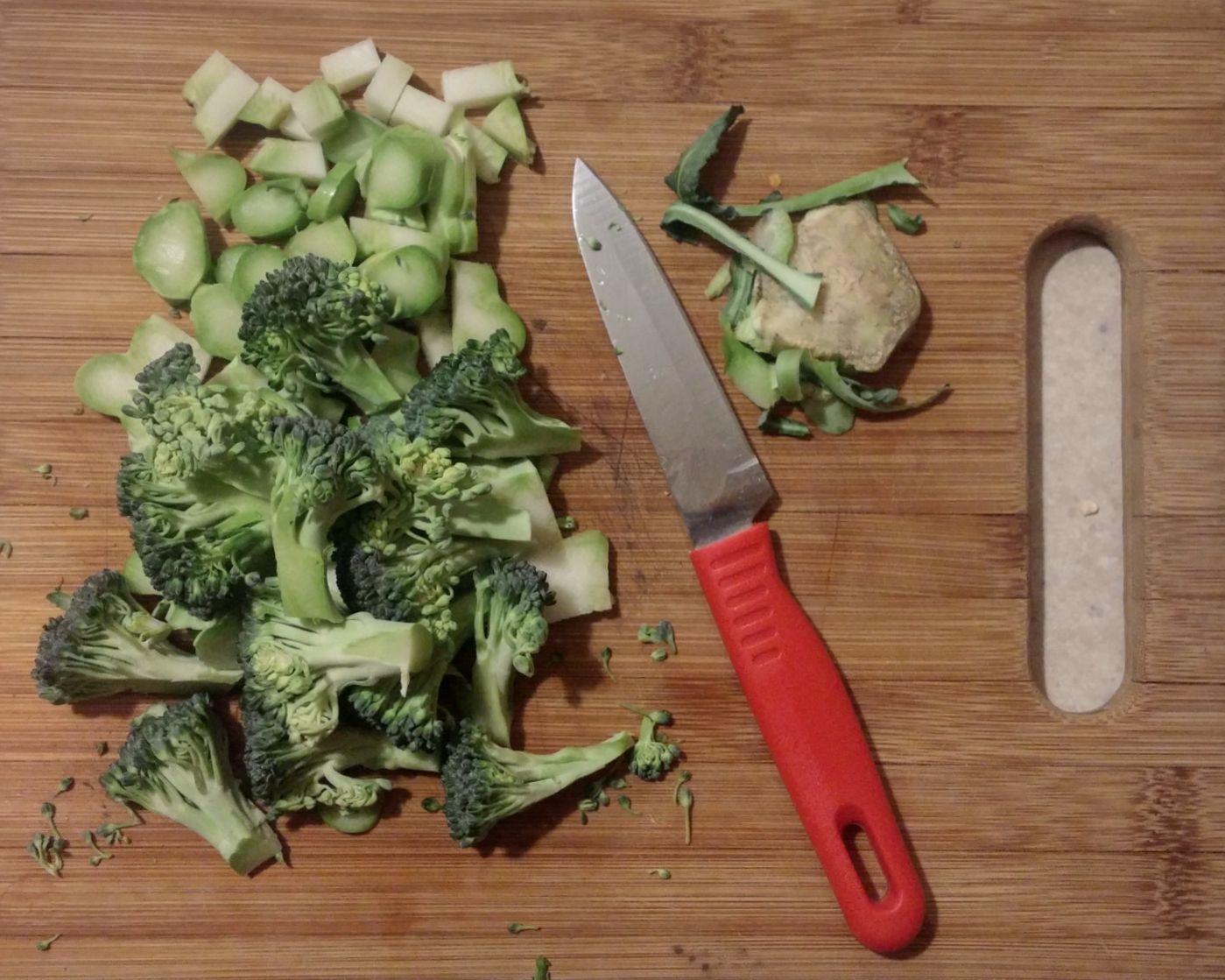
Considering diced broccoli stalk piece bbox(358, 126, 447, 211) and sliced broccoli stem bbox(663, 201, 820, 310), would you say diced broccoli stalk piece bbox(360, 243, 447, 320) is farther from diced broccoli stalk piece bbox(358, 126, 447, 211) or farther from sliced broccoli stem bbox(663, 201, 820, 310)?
sliced broccoli stem bbox(663, 201, 820, 310)

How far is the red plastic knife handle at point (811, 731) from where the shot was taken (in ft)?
6.54

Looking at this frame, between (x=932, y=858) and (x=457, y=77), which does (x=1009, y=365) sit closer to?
(x=932, y=858)

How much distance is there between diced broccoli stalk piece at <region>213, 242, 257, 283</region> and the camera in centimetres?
207

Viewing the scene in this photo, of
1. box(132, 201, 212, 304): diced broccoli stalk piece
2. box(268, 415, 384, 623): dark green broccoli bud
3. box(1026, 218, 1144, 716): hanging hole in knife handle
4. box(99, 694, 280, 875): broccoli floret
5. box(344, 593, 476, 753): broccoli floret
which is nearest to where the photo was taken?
box(268, 415, 384, 623): dark green broccoli bud

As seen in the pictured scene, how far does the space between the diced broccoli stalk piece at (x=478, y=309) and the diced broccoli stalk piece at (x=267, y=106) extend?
50 centimetres

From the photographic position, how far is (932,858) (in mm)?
2104

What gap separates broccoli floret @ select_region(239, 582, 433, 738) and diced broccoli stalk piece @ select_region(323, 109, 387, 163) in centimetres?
101

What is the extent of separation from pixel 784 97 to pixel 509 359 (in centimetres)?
89

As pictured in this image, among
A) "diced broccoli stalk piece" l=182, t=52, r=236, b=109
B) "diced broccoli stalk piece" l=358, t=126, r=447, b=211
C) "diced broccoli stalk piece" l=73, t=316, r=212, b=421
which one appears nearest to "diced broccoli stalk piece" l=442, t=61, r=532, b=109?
"diced broccoli stalk piece" l=358, t=126, r=447, b=211

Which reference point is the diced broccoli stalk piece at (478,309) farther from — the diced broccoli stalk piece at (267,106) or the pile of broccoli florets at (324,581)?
the diced broccoli stalk piece at (267,106)

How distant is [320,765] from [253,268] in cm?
102

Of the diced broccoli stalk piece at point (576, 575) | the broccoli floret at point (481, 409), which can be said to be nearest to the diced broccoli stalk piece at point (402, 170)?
the broccoli floret at point (481, 409)

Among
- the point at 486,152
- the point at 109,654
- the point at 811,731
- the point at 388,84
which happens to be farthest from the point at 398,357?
the point at 811,731

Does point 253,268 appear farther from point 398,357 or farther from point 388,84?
point 388,84
